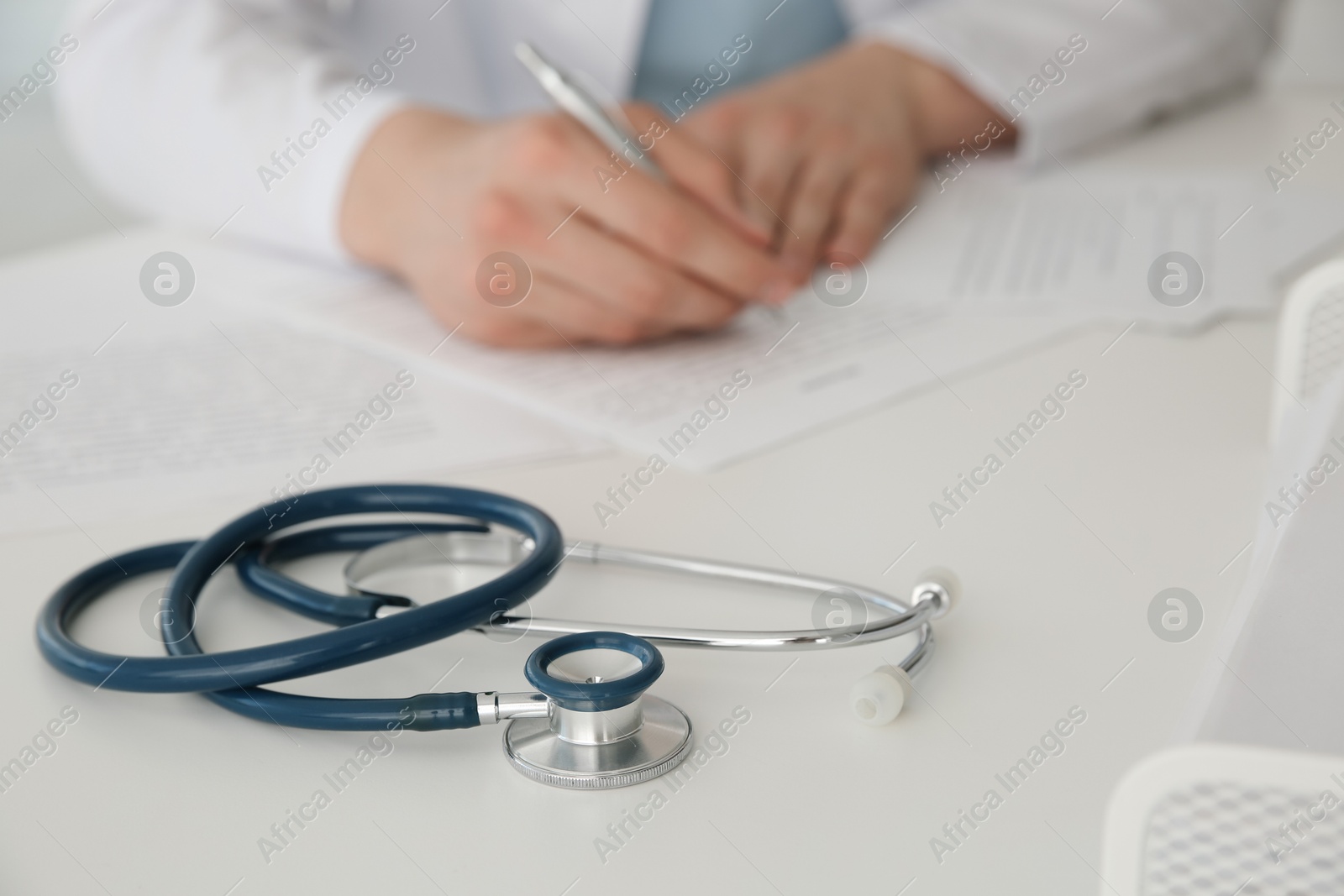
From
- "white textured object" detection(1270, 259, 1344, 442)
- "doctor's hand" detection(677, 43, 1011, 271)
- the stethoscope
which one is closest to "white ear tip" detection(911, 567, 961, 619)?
the stethoscope

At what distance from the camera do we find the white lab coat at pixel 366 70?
3.32 feet

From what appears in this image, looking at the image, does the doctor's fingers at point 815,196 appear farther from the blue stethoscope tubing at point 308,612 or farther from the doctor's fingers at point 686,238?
the blue stethoscope tubing at point 308,612

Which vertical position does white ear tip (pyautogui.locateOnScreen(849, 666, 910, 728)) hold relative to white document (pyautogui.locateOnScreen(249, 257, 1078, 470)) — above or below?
above

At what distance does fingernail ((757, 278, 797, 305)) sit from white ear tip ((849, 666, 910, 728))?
44 centimetres

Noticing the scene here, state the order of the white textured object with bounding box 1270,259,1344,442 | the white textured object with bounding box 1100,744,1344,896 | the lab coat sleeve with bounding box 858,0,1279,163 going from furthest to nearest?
the lab coat sleeve with bounding box 858,0,1279,163
the white textured object with bounding box 1270,259,1344,442
the white textured object with bounding box 1100,744,1344,896

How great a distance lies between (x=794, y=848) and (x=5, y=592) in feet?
1.28

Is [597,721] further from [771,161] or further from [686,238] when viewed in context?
[771,161]

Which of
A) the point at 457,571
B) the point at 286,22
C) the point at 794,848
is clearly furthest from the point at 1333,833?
the point at 286,22

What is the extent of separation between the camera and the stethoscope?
1.28 ft

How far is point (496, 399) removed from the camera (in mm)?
750

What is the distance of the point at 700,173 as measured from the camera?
33.3 inches

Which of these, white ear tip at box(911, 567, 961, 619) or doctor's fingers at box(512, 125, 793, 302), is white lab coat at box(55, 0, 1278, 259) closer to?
doctor's fingers at box(512, 125, 793, 302)

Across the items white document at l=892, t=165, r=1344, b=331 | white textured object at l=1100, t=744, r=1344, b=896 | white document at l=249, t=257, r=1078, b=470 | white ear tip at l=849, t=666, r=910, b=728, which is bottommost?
white document at l=249, t=257, r=1078, b=470

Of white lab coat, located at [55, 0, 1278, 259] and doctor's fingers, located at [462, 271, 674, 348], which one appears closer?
doctor's fingers, located at [462, 271, 674, 348]
